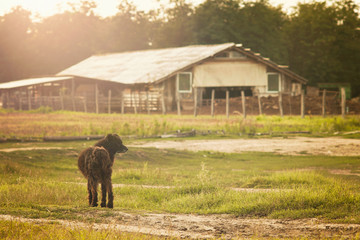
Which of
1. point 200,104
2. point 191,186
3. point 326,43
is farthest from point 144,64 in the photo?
point 191,186

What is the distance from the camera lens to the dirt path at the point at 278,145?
18719 mm

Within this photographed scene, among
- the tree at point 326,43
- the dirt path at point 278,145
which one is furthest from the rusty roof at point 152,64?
the dirt path at point 278,145

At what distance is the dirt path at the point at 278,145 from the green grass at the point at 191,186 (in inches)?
50.1

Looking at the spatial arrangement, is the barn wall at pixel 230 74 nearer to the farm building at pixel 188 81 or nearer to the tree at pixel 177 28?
the farm building at pixel 188 81

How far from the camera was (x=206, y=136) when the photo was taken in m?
23.3

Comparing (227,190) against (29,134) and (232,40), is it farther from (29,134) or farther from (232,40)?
(232,40)

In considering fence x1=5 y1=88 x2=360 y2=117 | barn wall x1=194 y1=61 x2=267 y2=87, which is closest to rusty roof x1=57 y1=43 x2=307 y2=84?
barn wall x1=194 y1=61 x2=267 y2=87

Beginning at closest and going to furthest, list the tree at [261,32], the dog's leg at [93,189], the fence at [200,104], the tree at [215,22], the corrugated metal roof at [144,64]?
1. the dog's leg at [93,189]
2. the fence at [200,104]
3. the corrugated metal roof at [144,64]
4. the tree at [215,22]
5. the tree at [261,32]

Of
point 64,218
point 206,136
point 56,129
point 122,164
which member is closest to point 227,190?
point 64,218

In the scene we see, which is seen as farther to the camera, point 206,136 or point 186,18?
point 186,18

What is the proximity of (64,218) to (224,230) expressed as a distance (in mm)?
2519

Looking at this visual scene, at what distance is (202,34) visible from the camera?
60.9 metres

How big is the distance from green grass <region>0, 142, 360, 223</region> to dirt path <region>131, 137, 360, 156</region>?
1273mm

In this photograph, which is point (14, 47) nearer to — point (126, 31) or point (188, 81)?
point (126, 31)
